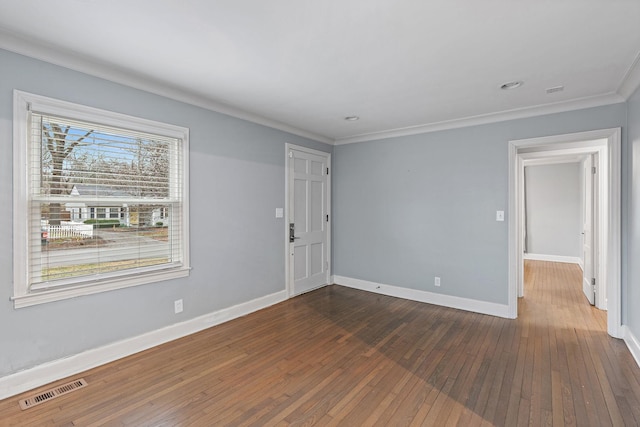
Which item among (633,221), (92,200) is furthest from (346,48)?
(633,221)

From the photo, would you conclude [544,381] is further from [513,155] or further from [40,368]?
[40,368]

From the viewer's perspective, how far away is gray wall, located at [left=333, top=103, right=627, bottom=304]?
378 cm

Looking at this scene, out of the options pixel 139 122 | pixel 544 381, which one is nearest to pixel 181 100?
pixel 139 122

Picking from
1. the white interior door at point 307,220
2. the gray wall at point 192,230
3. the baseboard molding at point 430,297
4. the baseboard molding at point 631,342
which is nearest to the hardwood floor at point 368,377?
the baseboard molding at point 631,342

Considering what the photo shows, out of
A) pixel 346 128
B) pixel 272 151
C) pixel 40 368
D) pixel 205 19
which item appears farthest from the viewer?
pixel 346 128

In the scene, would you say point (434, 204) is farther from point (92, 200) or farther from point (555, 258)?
point (555, 258)

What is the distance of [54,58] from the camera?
7.61 ft

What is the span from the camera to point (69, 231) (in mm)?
2459

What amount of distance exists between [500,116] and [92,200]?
436cm

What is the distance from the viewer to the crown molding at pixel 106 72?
216 cm

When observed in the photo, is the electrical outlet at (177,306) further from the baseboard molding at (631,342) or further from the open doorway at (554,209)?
the open doorway at (554,209)

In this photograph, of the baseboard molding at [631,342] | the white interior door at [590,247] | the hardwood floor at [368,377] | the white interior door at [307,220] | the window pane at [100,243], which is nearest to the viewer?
the hardwood floor at [368,377]

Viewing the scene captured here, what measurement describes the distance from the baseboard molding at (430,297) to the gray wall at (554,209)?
5021 millimetres

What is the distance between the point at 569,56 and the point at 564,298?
3672 millimetres
